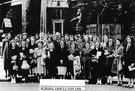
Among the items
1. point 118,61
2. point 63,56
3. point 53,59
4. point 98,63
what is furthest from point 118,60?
point 53,59

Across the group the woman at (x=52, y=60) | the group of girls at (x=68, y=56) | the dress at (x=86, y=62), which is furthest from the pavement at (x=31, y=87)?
the woman at (x=52, y=60)

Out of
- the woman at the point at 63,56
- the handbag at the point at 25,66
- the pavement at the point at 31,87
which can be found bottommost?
the pavement at the point at 31,87

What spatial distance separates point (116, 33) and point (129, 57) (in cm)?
37

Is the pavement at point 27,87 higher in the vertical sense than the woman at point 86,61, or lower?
lower

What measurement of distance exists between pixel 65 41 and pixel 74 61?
293mm

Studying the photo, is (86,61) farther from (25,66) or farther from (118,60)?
(25,66)

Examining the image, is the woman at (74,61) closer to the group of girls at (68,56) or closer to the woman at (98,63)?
the group of girls at (68,56)

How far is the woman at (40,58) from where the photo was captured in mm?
7284

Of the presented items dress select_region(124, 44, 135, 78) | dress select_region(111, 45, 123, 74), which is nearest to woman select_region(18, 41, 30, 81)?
dress select_region(111, 45, 123, 74)

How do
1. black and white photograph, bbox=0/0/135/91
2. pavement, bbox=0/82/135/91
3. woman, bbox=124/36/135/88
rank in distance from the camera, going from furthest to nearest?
woman, bbox=124/36/135/88
black and white photograph, bbox=0/0/135/91
pavement, bbox=0/82/135/91

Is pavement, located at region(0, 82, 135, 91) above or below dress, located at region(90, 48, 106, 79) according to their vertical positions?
below

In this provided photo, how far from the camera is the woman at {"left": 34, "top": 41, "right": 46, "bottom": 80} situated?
7.28m

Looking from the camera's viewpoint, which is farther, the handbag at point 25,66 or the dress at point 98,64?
the dress at point 98,64

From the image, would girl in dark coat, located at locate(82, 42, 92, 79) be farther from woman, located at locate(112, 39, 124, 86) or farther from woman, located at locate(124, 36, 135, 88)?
woman, located at locate(124, 36, 135, 88)
